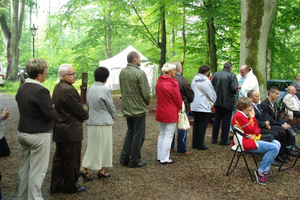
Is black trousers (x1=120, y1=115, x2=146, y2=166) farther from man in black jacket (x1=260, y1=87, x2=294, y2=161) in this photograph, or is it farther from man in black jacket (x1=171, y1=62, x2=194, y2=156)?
man in black jacket (x1=260, y1=87, x2=294, y2=161)

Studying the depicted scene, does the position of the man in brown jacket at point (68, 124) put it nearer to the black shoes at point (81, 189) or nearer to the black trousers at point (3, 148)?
the black shoes at point (81, 189)

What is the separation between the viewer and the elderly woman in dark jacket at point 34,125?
3.37 metres

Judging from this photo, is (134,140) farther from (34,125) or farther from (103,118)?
(34,125)

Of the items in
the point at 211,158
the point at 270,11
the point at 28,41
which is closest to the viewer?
the point at 211,158

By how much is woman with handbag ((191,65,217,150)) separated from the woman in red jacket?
1004 mm

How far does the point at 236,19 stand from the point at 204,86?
268 inches

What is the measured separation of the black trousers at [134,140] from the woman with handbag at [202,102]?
167 centimetres

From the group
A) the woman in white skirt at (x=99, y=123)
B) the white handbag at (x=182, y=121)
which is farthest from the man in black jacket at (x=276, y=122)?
the woman in white skirt at (x=99, y=123)

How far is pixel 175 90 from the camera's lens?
539 centimetres

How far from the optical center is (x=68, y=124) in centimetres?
392

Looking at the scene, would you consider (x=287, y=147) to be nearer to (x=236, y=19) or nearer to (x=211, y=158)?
(x=211, y=158)

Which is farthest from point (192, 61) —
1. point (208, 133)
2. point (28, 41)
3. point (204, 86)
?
point (28, 41)

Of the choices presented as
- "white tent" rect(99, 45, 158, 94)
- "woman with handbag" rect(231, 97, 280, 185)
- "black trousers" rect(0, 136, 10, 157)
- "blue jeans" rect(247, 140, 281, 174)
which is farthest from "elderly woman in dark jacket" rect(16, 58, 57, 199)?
"white tent" rect(99, 45, 158, 94)

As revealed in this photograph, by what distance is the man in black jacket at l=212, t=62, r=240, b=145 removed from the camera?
22.4ft
